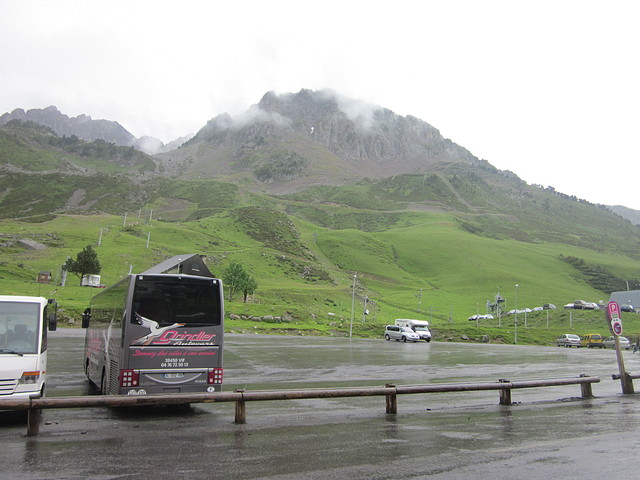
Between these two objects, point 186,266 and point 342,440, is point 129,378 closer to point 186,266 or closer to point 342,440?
point 342,440

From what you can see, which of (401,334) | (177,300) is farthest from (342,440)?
(401,334)

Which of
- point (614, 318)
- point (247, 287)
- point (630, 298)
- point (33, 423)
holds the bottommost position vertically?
point (33, 423)

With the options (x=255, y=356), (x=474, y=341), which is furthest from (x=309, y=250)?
(x=255, y=356)

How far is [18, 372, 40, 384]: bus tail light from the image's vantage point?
11.7 m

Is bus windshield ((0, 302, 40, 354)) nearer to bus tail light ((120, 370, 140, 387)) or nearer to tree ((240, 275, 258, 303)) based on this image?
bus tail light ((120, 370, 140, 387))

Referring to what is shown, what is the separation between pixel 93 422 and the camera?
12164 mm

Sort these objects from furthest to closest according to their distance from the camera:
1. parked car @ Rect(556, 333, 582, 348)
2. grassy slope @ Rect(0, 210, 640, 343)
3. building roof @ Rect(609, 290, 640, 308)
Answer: building roof @ Rect(609, 290, 640, 308) → grassy slope @ Rect(0, 210, 640, 343) → parked car @ Rect(556, 333, 582, 348)

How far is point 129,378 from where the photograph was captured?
42.7 feet

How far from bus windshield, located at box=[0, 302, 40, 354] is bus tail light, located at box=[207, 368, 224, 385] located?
4.42m

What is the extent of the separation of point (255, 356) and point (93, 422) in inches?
771

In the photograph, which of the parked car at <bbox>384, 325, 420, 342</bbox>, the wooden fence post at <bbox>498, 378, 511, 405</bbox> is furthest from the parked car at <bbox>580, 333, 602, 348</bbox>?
the wooden fence post at <bbox>498, 378, 511, 405</bbox>

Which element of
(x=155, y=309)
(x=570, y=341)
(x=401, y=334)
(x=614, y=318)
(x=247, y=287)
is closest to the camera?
(x=155, y=309)

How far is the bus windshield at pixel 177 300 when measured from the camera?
13.6 meters

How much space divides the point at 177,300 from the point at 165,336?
1045mm
